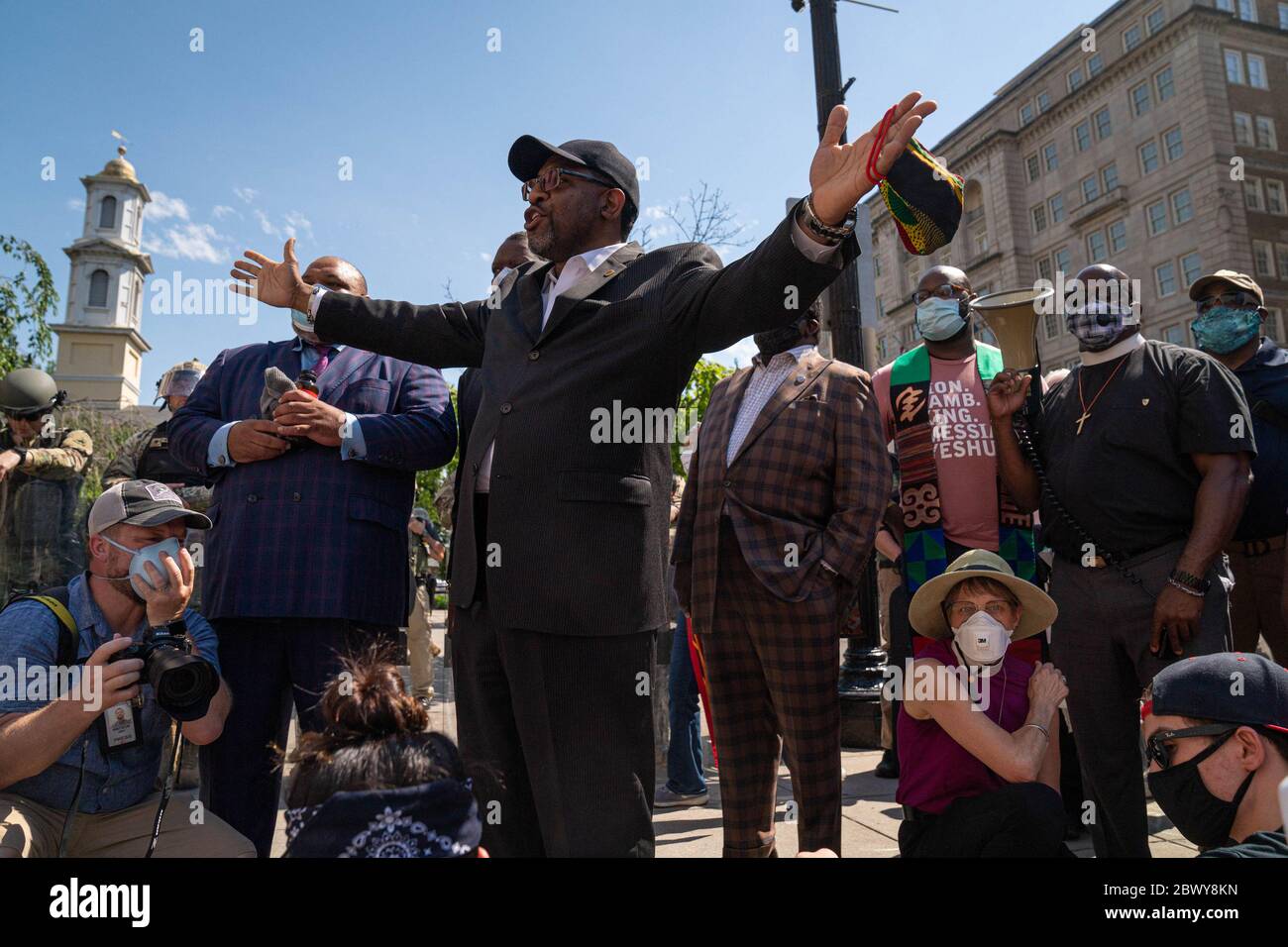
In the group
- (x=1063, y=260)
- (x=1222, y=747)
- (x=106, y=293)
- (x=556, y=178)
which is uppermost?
(x=106, y=293)

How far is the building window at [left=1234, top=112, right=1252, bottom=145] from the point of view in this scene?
3891cm

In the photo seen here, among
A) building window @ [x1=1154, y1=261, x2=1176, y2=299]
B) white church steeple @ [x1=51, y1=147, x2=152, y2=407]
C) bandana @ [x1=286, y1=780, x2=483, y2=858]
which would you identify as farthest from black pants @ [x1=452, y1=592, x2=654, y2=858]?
white church steeple @ [x1=51, y1=147, x2=152, y2=407]

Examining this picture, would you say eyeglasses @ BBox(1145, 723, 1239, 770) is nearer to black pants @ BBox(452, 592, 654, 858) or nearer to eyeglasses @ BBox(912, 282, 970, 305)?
black pants @ BBox(452, 592, 654, 858)

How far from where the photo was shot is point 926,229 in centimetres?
225

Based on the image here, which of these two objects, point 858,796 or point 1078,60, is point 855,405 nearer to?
point 858,796

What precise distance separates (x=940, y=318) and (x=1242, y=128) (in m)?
44.6

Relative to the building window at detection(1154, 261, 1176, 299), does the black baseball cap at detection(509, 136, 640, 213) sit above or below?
below

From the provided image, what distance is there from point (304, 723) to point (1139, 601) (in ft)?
9.54

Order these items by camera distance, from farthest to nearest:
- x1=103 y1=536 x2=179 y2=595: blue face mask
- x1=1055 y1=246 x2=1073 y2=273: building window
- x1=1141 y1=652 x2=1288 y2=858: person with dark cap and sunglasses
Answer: x1=1055 y1=246 x2=1073 y2=273: building window
x1=103 y1=536 x2=179 y2=595: blue face mask
x1=1141 y1=652 x2=1288 y2=858: person with dark cap and sunglasses

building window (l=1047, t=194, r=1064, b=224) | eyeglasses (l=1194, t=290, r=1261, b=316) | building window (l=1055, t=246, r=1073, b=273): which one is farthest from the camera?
building window (l=1047, t=194, r=1064, b=224)

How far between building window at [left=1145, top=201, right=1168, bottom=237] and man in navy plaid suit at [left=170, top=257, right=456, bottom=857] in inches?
1776

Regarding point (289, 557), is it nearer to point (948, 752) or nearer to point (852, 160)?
point (852, 160)

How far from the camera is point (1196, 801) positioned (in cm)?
243

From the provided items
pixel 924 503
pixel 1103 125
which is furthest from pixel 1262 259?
pixel 924 503
